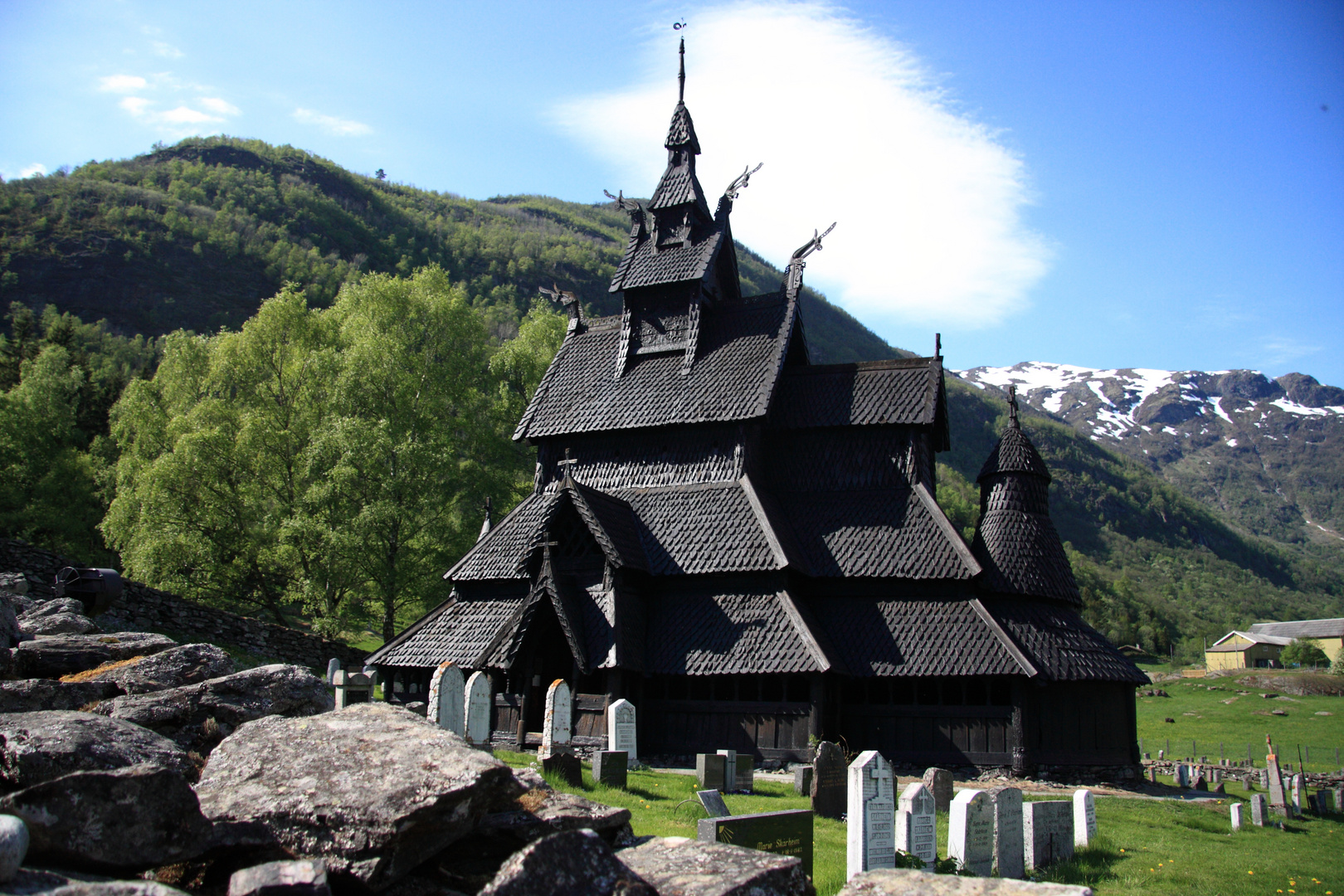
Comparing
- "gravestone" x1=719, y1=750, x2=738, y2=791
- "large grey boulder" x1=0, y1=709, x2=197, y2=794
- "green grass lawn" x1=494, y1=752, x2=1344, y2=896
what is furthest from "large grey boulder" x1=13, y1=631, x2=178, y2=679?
"gravestone" x1=719, y1=750, x2=738, y2=791

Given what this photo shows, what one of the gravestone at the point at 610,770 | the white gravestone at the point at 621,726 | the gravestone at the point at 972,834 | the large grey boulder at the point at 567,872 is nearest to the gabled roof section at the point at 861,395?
the white gravestone at the point at 621,726

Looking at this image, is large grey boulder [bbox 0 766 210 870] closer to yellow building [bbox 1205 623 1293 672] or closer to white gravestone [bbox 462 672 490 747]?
white gravestone [bbox 462 672 490 747]

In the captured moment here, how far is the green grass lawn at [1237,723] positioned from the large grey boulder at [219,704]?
134 feet

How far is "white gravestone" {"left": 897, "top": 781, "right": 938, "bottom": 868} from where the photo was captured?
9688mm

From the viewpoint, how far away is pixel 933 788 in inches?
585

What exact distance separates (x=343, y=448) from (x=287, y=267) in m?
100

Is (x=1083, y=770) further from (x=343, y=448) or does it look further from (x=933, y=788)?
(x=343, y=448)

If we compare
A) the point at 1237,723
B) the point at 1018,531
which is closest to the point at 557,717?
the point at 1018,531

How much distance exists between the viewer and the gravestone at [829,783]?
13195 mm

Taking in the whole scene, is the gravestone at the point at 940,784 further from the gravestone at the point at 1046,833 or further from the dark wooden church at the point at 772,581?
the dark wooden church at the point at 772,581

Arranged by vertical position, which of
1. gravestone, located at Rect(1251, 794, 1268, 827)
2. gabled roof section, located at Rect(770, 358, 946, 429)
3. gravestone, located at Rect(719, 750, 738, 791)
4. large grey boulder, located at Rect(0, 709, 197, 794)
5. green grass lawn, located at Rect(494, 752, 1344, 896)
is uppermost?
gabled roof section, located at Rect(770, 358, 946, 429)

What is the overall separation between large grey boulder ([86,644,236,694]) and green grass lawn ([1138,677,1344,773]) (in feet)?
135

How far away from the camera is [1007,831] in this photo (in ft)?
35.6

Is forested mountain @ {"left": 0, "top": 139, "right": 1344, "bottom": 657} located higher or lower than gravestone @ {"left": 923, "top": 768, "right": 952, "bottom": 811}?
higher
